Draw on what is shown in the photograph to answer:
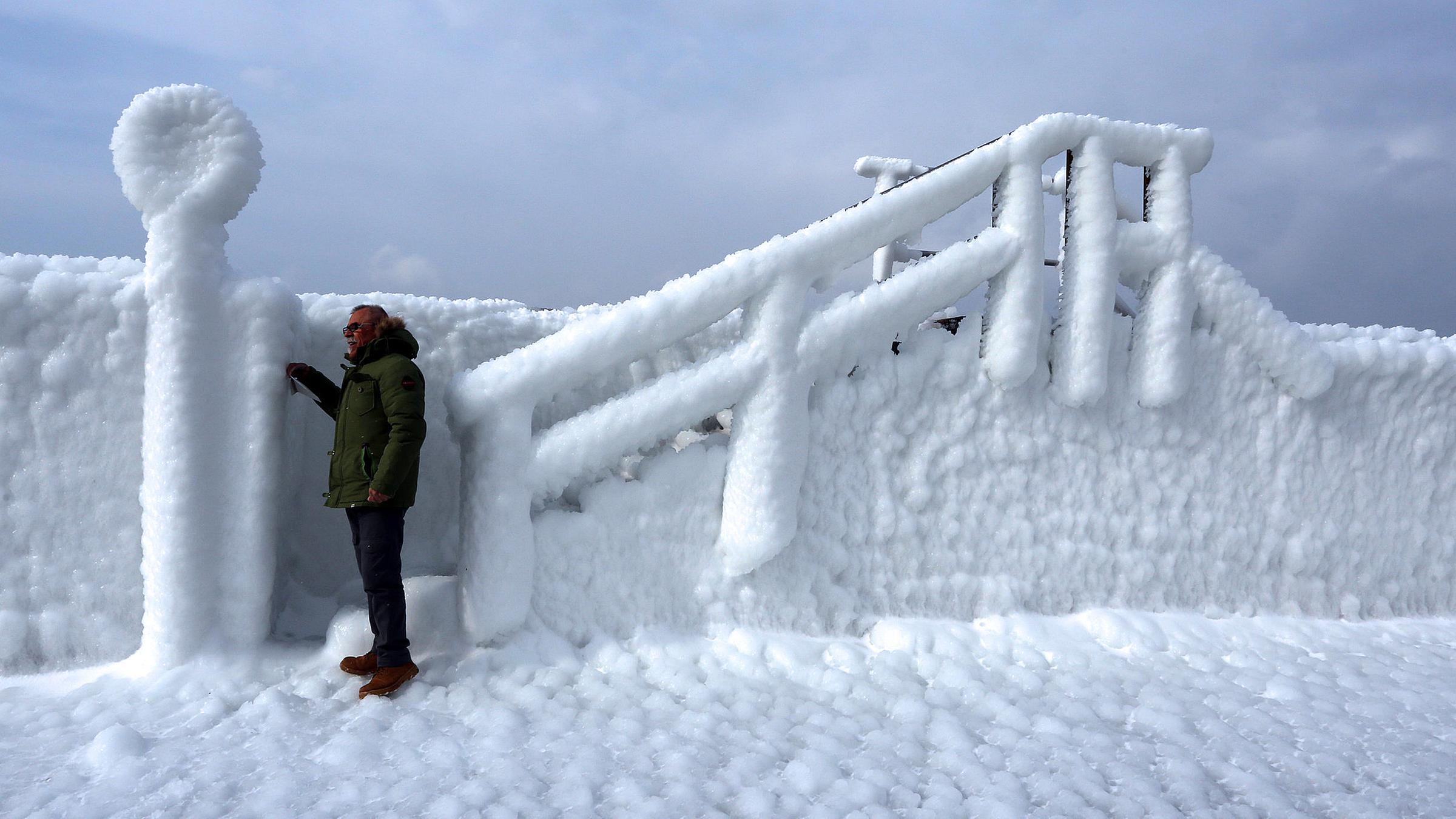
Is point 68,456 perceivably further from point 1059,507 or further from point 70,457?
point 1059,507

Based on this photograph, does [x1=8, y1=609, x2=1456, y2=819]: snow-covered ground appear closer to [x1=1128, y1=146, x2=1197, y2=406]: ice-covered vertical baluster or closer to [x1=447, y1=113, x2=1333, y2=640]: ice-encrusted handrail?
[x1=447, y1=113, x2=1333, y2=640]: ice-encrusted handrail

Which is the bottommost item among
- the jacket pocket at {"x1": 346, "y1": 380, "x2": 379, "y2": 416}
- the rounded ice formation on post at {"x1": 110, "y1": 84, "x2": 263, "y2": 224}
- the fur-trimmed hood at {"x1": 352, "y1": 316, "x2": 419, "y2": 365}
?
the jacket pocket at {"x1": 346, "y1": 380, "x2": 379, "y2": 416}

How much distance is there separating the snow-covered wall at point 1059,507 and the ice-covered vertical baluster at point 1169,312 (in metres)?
0.09

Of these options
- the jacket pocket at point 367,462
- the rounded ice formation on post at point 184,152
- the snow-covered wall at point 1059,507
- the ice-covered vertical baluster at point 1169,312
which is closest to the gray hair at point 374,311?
the jacket pocket at point 367,462

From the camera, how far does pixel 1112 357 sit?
390cm

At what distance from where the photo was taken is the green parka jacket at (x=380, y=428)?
2857 millimetres

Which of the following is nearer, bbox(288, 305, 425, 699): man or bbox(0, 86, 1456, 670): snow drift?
bbox(288, 305, 425, 699): man

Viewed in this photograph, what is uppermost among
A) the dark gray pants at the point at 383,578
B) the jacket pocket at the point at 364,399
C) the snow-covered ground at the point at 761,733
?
the jacket pocket at the point at 364,399

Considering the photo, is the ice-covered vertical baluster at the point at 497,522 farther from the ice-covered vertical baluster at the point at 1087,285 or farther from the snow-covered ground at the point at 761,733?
the ice-covered vertical baluster at the point at 1087,285

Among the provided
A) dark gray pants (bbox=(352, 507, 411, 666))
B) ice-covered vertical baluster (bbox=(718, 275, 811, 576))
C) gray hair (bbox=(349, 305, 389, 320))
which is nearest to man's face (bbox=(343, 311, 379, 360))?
gray hair (bbox=(349, 305, 389, 320))

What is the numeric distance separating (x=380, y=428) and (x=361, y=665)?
0.84 metres

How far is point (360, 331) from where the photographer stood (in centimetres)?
302

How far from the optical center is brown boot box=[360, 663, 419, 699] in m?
2.86

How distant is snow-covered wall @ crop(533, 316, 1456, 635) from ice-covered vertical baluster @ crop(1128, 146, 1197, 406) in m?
0.09
